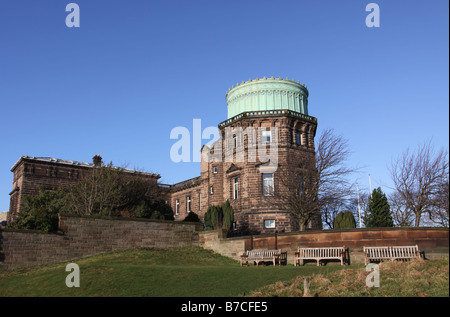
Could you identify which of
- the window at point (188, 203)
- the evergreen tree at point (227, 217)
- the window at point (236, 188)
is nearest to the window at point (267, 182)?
the window at point (236, 188)

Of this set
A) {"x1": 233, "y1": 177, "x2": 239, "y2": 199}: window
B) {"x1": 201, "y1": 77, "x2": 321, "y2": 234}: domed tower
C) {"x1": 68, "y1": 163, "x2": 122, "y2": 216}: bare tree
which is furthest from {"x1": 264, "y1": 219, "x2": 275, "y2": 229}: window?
{"x1": 68, "y1": 163, "x2": 122, "y2": 216}: bare tree

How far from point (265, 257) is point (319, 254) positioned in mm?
2643

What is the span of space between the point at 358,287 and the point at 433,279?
2.22 metres

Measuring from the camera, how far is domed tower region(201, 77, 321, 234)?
36000 mm

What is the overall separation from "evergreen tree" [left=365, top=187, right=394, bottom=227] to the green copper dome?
32.5 feet

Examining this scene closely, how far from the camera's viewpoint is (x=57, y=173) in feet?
160

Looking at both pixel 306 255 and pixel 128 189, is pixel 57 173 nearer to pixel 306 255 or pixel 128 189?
pixel 128 189

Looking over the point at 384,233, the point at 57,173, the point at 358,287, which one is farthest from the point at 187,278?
the point at 57,173

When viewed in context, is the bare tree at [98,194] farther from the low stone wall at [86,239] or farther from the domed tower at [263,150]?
the domed tower at [263,150]

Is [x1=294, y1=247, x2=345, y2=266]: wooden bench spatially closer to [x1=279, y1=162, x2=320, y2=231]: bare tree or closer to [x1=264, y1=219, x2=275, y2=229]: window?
[x1=279, y1=162, x2=320, y2=231]: bare tree

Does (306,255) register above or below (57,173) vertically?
below
